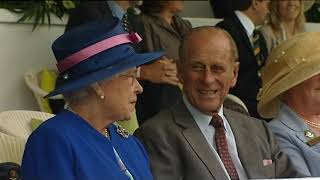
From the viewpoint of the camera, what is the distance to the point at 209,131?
325cm

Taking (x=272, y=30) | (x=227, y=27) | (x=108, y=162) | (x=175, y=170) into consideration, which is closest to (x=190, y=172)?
(x=175, y=170)

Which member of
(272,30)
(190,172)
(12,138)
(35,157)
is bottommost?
(272,30)

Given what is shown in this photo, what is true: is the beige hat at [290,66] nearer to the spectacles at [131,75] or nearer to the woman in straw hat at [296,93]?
the woman in straw hat at [296,93]

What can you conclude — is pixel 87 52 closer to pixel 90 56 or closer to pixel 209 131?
pixel 90 56

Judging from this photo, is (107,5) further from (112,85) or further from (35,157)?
(35,157)

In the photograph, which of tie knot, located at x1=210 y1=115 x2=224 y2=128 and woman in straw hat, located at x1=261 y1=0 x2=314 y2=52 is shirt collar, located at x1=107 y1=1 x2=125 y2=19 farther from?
tie knot, located at x1=210 y1=115 x2=224 y2=128

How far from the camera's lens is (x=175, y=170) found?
9.97 ft

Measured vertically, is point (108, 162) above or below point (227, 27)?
above

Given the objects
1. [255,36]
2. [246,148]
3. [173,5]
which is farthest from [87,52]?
[255,36]

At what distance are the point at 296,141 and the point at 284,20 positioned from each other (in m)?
2.43

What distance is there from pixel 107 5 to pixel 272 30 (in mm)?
1522

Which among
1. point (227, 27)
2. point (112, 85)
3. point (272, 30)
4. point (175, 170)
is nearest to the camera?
point (112, 85)

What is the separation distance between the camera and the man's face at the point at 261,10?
573 centimetres

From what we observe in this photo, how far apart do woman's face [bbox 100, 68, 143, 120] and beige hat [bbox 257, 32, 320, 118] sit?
984 mm
